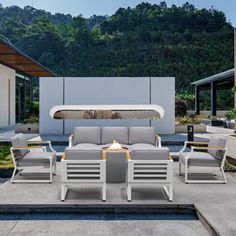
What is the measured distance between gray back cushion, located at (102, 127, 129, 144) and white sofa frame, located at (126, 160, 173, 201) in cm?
273

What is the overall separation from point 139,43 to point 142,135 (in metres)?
43.3

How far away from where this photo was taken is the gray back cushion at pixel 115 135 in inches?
285

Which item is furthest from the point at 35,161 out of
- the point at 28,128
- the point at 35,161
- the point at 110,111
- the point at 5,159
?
the point at 28,128

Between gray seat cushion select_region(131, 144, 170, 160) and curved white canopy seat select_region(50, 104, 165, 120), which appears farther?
curved white canopy seat select_region(50, 104, 165, 120)

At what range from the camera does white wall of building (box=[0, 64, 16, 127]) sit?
17.4 m

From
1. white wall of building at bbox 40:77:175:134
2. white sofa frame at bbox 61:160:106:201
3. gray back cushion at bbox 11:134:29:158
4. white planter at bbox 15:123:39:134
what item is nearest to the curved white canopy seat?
white wall of building at bbox 40:77:175:134

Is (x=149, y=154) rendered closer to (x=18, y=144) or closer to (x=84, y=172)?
(x=84, y=172)

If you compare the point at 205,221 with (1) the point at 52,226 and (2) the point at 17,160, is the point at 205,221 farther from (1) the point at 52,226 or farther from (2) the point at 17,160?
(2) the point at 17,160

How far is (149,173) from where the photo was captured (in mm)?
4531

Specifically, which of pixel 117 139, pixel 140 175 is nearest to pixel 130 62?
pixel 117 139

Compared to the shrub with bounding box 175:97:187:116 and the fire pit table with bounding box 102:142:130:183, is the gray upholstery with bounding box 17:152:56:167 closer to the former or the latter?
the fire pit table with bounding box 102:142:130:183

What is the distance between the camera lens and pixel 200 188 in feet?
17.4

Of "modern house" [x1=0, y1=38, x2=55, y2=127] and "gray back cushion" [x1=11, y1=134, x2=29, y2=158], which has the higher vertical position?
"modern house" [x1=0, y1=38, x2=55, y2=127]

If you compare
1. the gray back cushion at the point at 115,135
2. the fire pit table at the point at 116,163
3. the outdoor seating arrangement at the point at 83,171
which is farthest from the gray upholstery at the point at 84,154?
the gray back cushion at the point at 115,135
